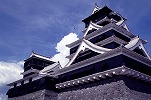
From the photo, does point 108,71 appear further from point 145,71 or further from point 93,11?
point 93,11

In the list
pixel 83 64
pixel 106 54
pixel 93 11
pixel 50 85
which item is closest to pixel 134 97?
pixel 106 54

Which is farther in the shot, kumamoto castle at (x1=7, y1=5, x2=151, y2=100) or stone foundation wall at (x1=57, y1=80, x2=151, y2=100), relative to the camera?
kumamoto castle at (x1=7, y1=5, x2=151, y2=100)

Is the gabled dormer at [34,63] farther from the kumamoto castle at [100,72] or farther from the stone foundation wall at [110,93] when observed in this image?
the stone foundation wall at [110,93]

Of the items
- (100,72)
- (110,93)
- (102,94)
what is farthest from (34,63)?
(110,93)

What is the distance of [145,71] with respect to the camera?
19.2 m

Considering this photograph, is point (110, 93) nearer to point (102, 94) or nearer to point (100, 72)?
point (102, 94)

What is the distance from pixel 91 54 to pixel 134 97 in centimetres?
707

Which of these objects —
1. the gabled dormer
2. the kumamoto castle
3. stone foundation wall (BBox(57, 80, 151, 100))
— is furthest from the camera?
the gabled dormer

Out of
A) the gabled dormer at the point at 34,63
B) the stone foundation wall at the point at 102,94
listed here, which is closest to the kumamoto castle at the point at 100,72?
the stone foundation wall at the point at 102,94

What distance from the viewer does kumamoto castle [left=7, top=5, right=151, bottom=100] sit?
55.7 feet

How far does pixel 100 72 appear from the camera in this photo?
17953 millimetres

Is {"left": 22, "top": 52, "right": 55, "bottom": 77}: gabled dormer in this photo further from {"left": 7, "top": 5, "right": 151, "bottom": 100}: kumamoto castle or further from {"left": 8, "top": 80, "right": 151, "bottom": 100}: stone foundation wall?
{"left": 8, "top": 80, "right": 151, "bottom": 100}: stone foundation wall

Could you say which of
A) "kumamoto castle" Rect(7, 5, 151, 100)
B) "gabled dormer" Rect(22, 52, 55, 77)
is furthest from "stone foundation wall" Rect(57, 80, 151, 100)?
"gabled dormer" Rect(22, 52, 55, 77)

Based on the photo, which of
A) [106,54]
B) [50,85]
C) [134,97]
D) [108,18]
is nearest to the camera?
[134,97]
